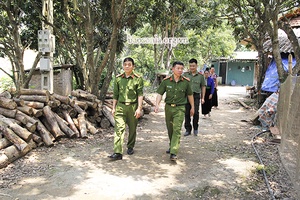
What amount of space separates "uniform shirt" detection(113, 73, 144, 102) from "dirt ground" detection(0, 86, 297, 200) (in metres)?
1.16

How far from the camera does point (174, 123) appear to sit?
5.38m

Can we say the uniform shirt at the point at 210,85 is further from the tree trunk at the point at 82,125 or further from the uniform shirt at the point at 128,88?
the uniform shirt at the point at 128,88

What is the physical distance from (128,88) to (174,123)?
1058mm

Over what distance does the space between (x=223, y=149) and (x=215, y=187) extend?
2.13 m

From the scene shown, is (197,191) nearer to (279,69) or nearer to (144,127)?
(144,127)

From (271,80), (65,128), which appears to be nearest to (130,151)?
(65,128)

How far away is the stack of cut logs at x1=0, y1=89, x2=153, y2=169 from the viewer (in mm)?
5426

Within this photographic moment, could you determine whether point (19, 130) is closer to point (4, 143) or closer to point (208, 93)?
point (4, 143)

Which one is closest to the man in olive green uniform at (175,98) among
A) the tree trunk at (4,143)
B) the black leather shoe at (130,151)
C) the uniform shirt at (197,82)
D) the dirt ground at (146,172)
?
the dirt ground at (146,172)

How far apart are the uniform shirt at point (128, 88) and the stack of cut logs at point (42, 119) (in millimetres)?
1915

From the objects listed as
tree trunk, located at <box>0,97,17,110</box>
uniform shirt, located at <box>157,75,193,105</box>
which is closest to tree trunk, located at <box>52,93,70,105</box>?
tree trunk, located at <box>0,97,17,110</box>

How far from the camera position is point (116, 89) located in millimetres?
5527

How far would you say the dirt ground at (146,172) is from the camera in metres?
4.16

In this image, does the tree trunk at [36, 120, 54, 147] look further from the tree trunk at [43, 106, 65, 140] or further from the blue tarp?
the blue tarp
